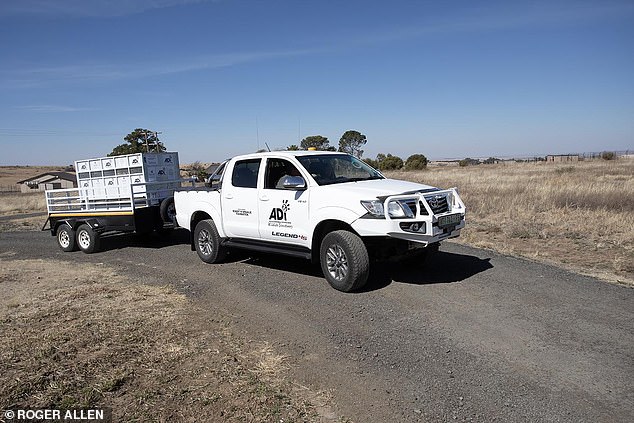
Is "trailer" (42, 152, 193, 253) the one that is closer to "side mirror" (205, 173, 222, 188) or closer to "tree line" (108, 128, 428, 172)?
"side mirror" (205, 173, 222, 188)

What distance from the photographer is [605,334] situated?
4.87m

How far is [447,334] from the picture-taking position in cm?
505

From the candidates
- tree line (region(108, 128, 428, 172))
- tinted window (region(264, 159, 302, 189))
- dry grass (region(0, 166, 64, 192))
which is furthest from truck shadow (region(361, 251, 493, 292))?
dry grass (region(0, 166, 64, 192))

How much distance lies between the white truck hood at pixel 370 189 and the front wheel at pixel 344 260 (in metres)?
0.56

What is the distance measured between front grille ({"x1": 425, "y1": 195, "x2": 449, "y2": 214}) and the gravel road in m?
1.13

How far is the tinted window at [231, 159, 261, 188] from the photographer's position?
26.5 ft

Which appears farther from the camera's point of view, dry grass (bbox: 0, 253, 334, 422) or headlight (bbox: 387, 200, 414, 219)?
headlight (bbox: 387, 200, 414, 219)

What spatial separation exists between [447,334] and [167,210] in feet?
25.3

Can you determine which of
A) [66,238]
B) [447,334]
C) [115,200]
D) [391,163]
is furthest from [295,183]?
[391,163]

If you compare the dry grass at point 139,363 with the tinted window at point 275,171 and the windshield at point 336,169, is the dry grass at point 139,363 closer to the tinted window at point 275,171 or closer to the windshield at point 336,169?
the tinted window at point 275,171

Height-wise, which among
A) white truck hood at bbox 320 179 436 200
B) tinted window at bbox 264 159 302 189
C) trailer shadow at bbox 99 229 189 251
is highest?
tinted window at bbox 264 159 302 189

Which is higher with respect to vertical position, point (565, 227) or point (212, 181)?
point (212, 181)

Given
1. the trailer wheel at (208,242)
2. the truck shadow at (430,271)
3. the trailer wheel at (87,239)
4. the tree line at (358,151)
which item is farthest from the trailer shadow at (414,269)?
the tree line at (358,151)

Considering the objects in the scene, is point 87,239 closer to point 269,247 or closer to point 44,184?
point 269,247
